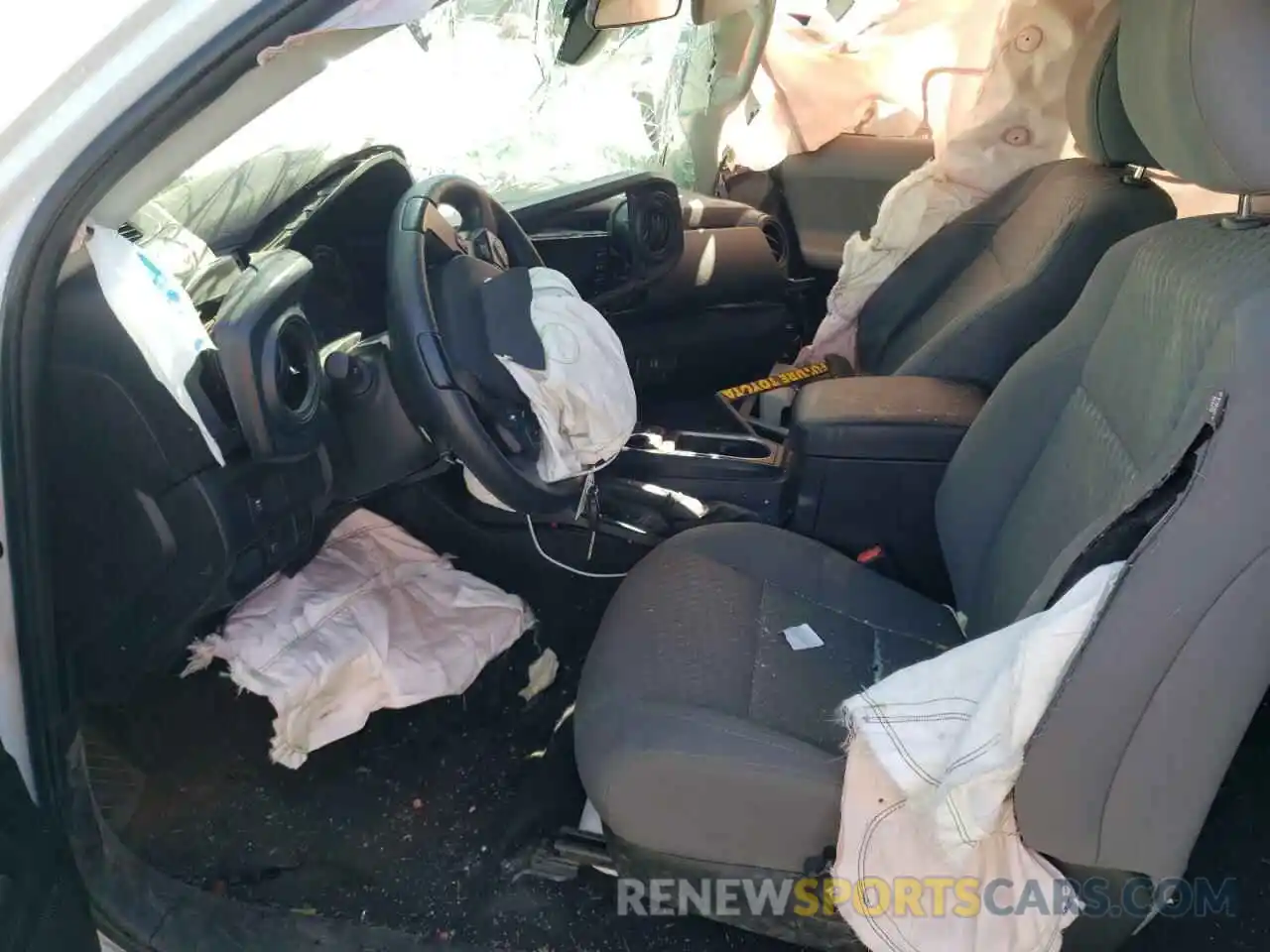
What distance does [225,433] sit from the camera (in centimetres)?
115

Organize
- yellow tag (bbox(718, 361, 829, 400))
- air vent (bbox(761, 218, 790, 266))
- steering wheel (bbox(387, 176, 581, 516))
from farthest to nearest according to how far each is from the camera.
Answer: air vent (bbox(761, 218, 790, 266)) < yellow tag (bbox(718, 361, 829, 400)) < steering wheel (bbox(387, 176, 581, 516))

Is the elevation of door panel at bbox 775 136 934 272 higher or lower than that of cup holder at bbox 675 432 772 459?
higher

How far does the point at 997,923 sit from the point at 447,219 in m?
1.04

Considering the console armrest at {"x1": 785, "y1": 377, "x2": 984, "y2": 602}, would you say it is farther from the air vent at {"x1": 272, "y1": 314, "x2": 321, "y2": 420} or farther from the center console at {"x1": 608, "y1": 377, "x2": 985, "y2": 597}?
the air vent at {"x1": 272, "y1": 314, "x2": 321, "y2": 420}

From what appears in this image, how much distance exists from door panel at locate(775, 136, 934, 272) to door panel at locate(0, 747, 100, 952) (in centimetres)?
218

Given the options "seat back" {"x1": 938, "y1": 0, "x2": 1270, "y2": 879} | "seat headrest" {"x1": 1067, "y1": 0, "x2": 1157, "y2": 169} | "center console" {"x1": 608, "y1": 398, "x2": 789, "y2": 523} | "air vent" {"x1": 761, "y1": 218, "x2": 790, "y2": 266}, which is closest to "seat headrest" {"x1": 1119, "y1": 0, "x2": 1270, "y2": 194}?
"seat back" {"x1": 938, "y1": 0, "x2": 1270, "y2": 879}

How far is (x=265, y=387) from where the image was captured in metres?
1.14

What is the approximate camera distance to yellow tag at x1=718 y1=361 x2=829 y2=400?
2430mm

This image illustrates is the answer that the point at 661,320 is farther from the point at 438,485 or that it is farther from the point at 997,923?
the point at 997,923

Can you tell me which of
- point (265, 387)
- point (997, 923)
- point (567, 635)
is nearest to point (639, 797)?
point (997, 923)

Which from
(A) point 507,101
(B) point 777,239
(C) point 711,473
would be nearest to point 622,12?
Answer: (A) point 507,101

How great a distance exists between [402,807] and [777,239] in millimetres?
1758

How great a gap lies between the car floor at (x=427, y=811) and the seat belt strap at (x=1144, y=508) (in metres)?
0.62

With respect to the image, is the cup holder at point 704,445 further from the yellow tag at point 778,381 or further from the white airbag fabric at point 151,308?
the white airbag fabric at point 151,308
